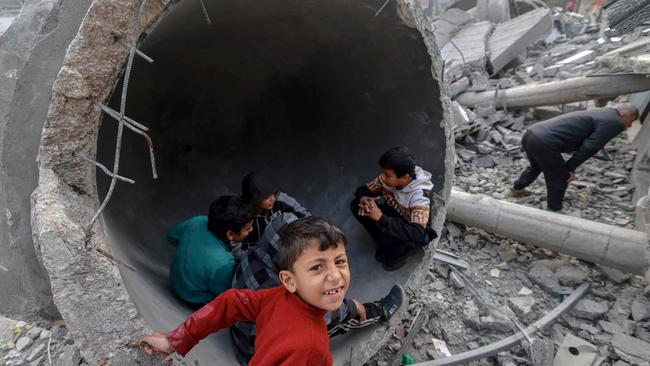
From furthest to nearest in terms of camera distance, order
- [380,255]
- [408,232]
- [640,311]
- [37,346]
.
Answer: [640,311], [37,346], [380,255], [408,232]

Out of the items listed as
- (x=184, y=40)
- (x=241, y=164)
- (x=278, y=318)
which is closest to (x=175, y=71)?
(x=184, y=40)

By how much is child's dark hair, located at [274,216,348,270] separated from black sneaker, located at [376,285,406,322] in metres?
0.91

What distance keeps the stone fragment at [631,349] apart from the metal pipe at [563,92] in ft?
9.10

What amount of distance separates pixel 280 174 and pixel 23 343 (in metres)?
2.28

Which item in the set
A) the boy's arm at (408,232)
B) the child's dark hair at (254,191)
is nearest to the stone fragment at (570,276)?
the boy's arm at (408,232)

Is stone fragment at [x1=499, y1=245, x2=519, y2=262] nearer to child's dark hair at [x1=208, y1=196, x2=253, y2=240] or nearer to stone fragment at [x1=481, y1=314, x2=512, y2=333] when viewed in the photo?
stone fragment at [x1=481, y1=314, x2=512, y2=333]

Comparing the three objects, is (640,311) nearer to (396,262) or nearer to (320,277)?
(396,262)

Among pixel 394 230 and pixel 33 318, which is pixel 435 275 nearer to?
pixel 394 230

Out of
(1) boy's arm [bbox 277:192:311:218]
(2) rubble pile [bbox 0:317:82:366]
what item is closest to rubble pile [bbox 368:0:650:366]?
(1) boy's arm [bbox 277:192:311:218]

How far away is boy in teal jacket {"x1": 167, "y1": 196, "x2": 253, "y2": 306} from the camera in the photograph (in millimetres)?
2395

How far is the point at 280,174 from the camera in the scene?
151 inches

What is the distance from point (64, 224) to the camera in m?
1.49

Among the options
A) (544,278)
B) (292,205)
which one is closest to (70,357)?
(292,205)

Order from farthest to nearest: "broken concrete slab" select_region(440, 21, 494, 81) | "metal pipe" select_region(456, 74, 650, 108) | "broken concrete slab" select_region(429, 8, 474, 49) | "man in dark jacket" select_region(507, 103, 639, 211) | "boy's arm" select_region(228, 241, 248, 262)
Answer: "broken concrete slab" select_region(429, 8, 474, 49) < "broken concrete slab" select_region(440, 21, 494, 81) < "metal pipe" select_region(456, 74, 650, 108) < "man in dark jacket" select_region(507, 103, 639, 211) < "boy's arm" select_region(228, 241, 248, 262)
